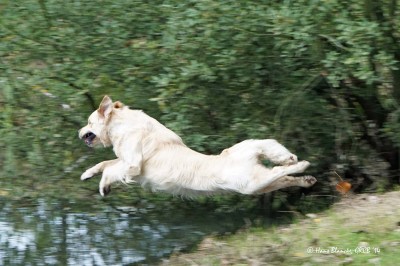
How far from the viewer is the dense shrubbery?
29.3 feet

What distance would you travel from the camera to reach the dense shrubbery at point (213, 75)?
8945mm

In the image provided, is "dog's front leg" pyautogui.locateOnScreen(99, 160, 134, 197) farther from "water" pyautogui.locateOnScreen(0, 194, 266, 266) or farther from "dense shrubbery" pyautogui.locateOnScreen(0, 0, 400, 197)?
"dense shrubbery" pyautogui.locateOnScreen(0, 0, 400, 197)

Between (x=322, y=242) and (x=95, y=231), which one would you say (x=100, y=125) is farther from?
(x=322, y=242)

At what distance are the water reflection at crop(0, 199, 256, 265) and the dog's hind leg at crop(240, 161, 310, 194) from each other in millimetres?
962

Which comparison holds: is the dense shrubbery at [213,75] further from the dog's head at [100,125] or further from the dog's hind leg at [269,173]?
the dog's hind leg at [269,173]

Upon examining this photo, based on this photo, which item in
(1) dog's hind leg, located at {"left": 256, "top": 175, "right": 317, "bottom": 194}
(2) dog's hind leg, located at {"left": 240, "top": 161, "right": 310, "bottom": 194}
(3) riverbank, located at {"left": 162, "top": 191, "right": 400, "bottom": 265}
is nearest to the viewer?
(3) riverbank, located at {"left": 162, "top": 191, "right": 400, "bottom": 265}

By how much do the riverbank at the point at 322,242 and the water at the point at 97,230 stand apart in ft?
1.29

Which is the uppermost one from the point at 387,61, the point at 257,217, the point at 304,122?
the point at 387,61

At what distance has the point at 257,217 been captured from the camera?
962 cm

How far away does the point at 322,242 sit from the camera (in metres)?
7.58

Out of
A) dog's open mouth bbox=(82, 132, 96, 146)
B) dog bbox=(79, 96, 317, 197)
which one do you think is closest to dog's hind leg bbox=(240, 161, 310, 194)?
dog bbox=(79, 96, 317, 197)

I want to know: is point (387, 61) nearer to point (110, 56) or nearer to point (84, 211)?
point (110, 56)

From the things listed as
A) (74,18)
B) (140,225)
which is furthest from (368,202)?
(74,18)

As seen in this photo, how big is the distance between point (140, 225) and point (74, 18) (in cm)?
242
